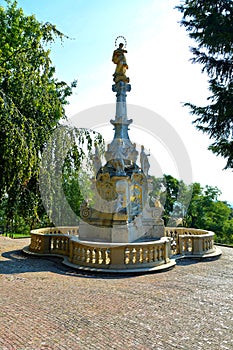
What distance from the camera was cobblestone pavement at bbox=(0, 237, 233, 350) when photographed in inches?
151

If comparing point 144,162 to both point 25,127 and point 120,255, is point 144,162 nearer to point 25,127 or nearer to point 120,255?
point 120,255

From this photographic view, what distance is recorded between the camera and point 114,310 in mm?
4988

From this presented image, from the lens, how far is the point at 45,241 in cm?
1062

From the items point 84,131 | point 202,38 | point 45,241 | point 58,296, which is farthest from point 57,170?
point 202,38

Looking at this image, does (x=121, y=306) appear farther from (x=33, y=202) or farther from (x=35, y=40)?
(x=35, y=40)

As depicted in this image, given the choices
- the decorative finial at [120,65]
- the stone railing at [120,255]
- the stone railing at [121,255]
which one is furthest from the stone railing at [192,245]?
the decorative finial at [120,65]

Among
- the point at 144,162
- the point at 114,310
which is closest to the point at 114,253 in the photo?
the point at 114,310

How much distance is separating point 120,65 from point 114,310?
10.3 m

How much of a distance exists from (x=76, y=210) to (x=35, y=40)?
13.4 metres

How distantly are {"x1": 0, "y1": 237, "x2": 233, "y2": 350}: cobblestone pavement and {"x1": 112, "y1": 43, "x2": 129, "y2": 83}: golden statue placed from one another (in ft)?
27.0

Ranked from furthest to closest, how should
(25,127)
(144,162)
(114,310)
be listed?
(144,162) < (25,127) < (114,310)

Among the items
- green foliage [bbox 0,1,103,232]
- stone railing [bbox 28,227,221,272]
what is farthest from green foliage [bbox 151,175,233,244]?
green foliage [bbox 0,1,103,232]

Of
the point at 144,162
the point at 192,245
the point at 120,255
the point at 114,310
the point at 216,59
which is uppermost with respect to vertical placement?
the point at 216,59

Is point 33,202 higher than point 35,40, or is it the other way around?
point 35,40
